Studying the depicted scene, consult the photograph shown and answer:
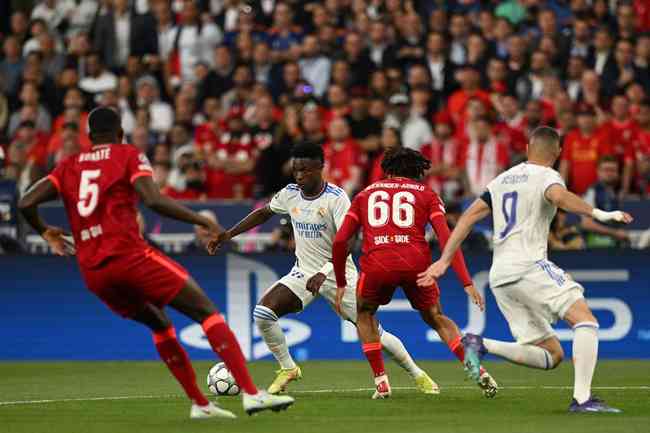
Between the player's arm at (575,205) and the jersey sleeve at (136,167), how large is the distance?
2.89m

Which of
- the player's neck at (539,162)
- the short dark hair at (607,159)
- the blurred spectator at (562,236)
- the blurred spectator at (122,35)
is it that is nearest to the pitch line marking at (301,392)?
the player's neck at (539,162)

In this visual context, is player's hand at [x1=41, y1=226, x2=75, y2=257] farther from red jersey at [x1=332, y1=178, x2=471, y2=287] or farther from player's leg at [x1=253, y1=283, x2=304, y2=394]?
player's leg at [x1=253, y1=283, x2=304, y2=394]

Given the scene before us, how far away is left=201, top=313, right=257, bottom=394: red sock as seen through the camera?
994cm

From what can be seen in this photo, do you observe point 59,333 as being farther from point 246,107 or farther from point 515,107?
point 515,107

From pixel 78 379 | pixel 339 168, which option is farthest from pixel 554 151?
pixel 339 168

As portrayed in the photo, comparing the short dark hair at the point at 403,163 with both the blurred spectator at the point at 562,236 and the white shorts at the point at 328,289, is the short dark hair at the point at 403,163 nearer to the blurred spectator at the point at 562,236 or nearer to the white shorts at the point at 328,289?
the white shorts at the point at 328,289

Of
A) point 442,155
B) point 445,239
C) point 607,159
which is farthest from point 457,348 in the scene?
point 442,155

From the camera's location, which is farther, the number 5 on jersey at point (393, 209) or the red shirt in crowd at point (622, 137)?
the red shirt in crowd at point (622, 137)

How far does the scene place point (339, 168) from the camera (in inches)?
Answer: 767

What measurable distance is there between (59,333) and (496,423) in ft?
29.6

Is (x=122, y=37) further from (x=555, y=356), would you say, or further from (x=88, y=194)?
(x=555, y=356)

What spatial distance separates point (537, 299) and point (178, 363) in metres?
2.65

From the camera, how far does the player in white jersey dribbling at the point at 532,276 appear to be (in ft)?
34.3

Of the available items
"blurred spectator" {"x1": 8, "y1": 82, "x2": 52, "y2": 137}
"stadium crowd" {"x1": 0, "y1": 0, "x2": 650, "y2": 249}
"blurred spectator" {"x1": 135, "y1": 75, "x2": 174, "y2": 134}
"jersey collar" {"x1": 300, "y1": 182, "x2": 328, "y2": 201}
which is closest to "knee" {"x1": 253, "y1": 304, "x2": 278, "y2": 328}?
"jersey collar" {"x1": 300, "y1": 182, "x2": 328, "y2": 201}
